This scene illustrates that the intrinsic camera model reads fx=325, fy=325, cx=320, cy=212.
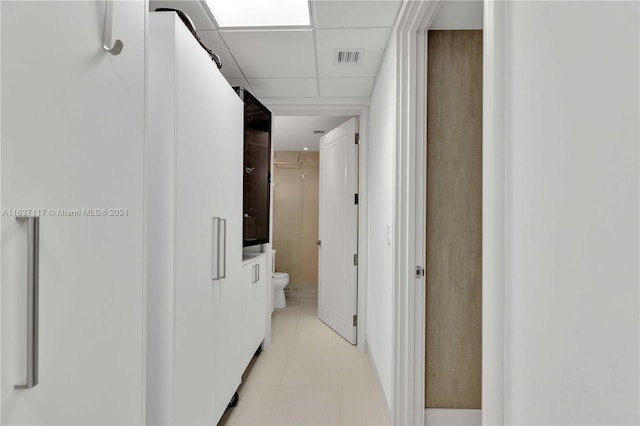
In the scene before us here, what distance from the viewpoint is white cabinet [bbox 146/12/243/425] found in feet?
4.20

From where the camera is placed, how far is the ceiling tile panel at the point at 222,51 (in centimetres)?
198

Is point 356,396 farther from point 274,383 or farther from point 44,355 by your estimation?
point 44,355

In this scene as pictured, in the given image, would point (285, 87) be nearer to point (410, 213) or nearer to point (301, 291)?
point (410, 213)

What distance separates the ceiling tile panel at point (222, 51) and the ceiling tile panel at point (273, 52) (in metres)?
0.04

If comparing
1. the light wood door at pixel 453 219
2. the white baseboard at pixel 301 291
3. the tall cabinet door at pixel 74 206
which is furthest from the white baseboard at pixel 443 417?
the white baseboard at pixel 301 291

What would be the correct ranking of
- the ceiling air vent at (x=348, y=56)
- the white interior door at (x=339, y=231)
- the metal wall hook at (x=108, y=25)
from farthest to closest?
the white interior door at (x=339, y=231) → the ceiling air vent at (x=348, y=56) → the metal wall hook at (x=108, y=25)

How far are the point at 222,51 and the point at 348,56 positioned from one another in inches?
33.5

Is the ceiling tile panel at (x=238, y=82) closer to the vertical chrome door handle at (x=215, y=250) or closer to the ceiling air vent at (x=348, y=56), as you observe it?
the ceiling air vent at (x=348, y=56)

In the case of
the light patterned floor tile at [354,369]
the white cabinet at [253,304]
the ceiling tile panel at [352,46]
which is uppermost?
the ceiling tile panel at [352,46]

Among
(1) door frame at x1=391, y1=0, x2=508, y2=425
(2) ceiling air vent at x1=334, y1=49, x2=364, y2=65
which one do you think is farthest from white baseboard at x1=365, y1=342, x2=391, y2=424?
(2) ceiling air vent at x1=334, y1=49, x2=364, y2=65
